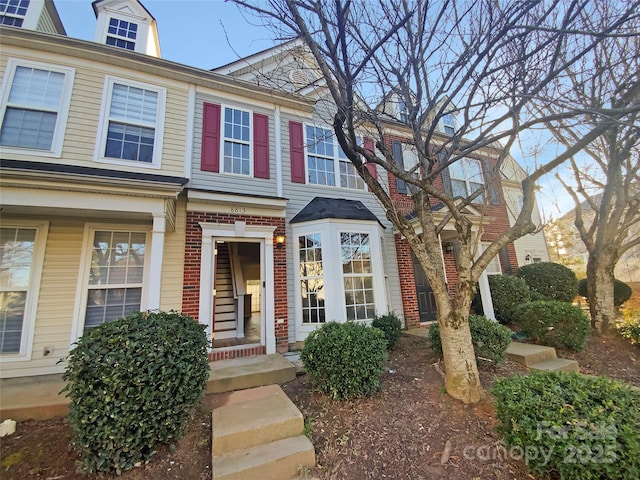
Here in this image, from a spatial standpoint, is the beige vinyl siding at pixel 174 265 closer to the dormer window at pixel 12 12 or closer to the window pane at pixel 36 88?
the window pane at pixel 36 88

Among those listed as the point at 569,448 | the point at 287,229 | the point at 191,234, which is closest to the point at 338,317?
the point at 287,229

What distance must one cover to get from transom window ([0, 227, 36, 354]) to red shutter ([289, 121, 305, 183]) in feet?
16.5

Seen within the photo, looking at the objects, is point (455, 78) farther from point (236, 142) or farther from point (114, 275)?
point (114, 275)

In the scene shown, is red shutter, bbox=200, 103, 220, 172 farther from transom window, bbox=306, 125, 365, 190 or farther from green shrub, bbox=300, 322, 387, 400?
green shrub, bbox=300, 322, 387, 400

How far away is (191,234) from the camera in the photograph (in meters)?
5.42

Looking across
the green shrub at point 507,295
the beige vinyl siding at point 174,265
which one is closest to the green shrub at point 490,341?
the green shrub at point 507,295

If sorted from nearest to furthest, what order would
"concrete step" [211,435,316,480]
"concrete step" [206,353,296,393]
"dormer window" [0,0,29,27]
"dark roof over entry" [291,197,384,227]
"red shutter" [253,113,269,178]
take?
"concrete step" [211,435,316,480] → "concrete step" [206,353,296,393] → "dormer window" [0,0,29,27] → "dark roof over entry" [291,197,384,227] → "red shutter" [253,113,269,178]

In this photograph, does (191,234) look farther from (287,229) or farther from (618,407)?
(618,407)

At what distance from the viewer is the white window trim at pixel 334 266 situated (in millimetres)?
5770

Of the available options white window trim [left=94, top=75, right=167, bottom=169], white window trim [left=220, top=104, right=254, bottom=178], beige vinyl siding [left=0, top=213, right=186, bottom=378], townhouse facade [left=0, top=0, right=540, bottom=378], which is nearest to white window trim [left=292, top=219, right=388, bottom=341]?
townhouse facade [left=0, top=0, right=540, bottom=378]

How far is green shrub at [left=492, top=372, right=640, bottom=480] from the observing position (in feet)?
6.03

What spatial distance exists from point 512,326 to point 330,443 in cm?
678

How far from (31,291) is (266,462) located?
4.95 meters

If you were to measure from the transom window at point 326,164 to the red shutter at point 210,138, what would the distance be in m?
2.22
